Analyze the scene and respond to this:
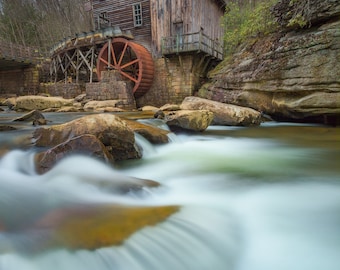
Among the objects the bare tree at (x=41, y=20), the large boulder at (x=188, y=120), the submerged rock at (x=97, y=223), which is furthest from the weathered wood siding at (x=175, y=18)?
the bare tree at (x=41, y=20)

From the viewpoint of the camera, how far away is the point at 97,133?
303 cm

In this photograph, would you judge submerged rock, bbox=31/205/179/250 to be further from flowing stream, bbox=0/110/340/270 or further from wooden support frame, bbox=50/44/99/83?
wooden support frame, bbox=50/44/99/83

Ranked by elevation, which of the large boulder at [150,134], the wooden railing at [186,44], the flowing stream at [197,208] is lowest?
the flowing stream at [197,208]

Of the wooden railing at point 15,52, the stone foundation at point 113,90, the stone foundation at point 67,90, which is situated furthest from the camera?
the wooden railing at point 15,52

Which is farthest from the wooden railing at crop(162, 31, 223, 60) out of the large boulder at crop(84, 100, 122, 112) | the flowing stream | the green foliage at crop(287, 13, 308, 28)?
the flowing stream

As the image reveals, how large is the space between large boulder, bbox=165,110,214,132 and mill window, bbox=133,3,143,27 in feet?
29.5

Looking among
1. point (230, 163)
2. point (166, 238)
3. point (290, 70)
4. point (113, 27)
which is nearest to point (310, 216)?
point (166, 238)

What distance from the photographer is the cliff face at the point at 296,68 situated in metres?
5.61

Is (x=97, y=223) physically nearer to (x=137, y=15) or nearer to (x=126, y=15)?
(x=137, y=15)

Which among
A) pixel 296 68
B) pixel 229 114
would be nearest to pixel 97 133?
pixel 229 114

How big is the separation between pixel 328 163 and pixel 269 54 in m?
4.66

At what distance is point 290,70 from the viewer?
621 cm

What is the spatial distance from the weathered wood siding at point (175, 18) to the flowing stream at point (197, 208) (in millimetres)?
9093

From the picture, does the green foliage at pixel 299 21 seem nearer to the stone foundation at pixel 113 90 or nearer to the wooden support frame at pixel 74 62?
the stone foundation at pixel 113 90
